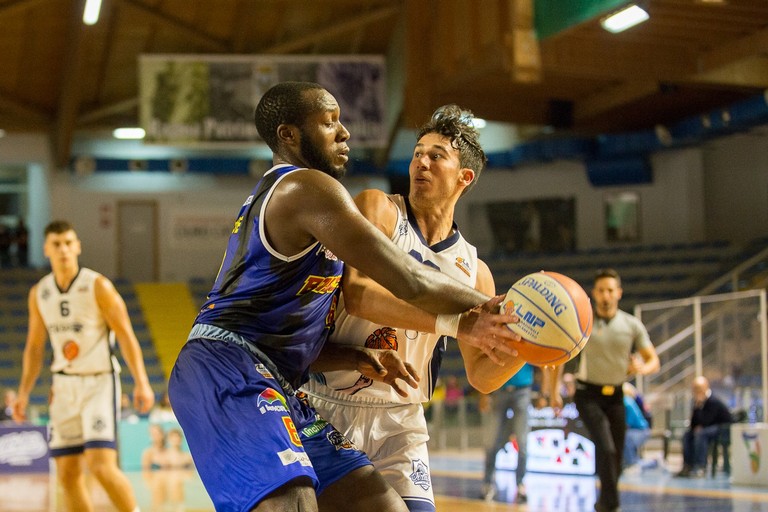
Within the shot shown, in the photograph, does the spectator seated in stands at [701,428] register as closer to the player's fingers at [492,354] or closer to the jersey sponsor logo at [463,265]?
the jersey sponsor logo at [463,265]

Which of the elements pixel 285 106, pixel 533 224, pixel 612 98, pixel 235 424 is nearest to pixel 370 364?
pixel 235 424

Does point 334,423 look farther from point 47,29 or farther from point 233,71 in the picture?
point 47,29

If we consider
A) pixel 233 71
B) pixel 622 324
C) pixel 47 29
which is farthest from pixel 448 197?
pixel 47 29

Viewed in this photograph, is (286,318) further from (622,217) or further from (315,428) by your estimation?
(622,217)

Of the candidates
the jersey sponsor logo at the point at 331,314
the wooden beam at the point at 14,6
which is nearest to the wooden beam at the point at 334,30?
the wooden beam at the point at 14,6

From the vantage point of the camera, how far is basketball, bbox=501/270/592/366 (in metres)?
3.20

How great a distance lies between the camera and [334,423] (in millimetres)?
4074

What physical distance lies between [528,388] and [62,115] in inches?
682

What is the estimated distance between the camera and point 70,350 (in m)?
6.98

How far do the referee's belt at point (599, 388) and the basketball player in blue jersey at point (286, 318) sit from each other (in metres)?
5.00

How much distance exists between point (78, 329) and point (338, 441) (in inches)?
153

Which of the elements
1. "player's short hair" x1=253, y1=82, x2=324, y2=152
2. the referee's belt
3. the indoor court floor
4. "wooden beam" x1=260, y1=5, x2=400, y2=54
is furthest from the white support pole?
"wooden beam" x1=260, y1=5, x2=400, y2=54

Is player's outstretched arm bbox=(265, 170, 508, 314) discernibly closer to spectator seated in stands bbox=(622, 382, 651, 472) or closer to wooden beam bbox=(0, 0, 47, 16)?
spectator seated in stands bbox=(622, 382, 651, 472)

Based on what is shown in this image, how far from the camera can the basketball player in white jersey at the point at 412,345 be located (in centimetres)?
395
